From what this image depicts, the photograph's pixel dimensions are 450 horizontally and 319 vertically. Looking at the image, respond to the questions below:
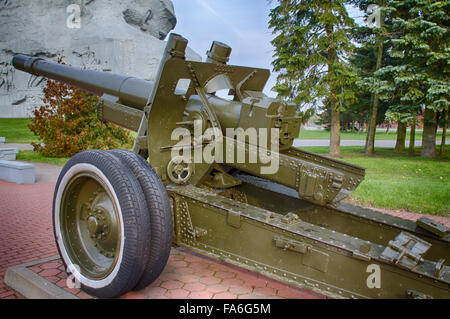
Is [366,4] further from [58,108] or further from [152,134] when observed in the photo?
[152,134]

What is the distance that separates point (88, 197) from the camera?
2.95 m

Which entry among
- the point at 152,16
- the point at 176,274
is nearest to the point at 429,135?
the point at 176,274

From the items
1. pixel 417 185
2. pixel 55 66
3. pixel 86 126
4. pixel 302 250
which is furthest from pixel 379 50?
pixel 302 250

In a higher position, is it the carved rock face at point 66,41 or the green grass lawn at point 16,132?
the carved rock face at point 66,41

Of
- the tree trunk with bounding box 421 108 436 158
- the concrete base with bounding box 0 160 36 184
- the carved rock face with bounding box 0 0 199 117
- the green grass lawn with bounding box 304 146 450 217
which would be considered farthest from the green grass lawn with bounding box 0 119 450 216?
the carved rock face with bounding box 0 0 199 117

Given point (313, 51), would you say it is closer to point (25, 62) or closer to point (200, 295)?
point (25, 62)

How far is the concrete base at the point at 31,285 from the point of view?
2703 millimetres

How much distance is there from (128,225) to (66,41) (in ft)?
101

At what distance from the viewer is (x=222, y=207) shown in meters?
2.63

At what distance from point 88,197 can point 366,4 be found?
1646 centimetres

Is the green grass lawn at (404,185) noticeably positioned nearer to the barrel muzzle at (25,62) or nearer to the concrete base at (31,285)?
the concrete base at (31,285)

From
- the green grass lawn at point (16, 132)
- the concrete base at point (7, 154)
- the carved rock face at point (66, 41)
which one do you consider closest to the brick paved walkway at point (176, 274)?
the concrete base at point (7, 154)

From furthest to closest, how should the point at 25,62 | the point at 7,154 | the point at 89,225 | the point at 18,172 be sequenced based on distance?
the point at 7,154
the point at 18,172
the point at 25,62
the point at 89,225

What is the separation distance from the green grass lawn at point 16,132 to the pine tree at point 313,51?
1189 centimetres
